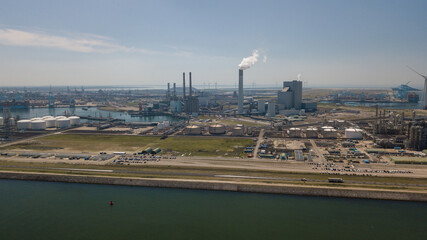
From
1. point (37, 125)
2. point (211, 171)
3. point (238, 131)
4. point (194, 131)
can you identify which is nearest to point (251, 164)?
point (211, 171)

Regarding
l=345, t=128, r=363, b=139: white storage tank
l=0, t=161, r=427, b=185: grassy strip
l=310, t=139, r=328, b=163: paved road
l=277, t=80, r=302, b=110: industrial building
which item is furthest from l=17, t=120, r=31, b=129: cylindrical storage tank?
l=277, t=80, r=302, b=110: industrial building

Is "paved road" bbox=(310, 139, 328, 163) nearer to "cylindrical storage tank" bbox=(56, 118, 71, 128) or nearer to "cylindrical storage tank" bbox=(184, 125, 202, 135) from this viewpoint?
"cylindrical storage tank" bbox=(184, 125, 202, 135)

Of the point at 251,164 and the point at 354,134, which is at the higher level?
the point at 354,134

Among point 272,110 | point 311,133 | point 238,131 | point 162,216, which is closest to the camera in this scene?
point 162,216

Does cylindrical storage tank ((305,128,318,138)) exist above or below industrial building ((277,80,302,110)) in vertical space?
below

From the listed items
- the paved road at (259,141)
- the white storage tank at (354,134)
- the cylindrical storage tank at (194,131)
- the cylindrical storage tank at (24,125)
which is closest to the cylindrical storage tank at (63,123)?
the cylindrical storage tank at (24,125)

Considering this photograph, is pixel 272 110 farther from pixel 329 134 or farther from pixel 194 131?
pixel 194 131

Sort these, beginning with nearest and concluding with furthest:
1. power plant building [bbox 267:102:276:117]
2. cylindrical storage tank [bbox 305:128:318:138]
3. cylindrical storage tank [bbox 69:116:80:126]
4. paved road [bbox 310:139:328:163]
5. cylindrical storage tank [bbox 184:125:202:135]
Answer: paved road [bbox 310:139:328:163]
cylindrical storage tank [bbox 305:128:318:138]
cylindrical storage tank [bbox 184:125:202:135]
cylindrical storage tank [bbox 69:116:80:126]
power plant building [bbox 267:102:276:117]

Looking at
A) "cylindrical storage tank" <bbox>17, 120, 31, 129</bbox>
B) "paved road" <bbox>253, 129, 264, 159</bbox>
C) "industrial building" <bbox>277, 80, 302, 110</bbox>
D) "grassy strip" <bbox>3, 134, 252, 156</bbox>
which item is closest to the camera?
"paved road" <bbox>253, 129, 264, 159</bbox>

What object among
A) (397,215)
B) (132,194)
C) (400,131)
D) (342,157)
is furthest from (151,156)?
(400,131)

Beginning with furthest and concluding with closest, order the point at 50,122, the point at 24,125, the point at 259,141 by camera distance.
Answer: the point at 50,122
the point at 24,125
the point at 259,141
